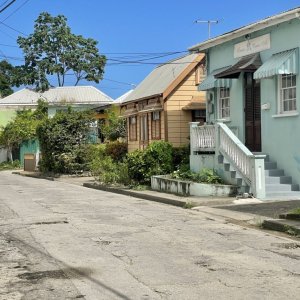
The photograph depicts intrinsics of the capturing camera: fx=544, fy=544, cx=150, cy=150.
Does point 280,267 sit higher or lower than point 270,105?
lower

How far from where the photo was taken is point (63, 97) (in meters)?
52.0

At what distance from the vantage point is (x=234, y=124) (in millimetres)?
18922

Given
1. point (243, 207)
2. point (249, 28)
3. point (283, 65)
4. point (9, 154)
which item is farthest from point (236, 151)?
point (9, 154)

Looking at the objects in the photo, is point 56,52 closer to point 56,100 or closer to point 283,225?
point 56,100

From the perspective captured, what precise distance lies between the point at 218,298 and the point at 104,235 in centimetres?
456

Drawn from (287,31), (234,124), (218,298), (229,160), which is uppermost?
(287,31)

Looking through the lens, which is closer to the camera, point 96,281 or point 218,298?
point 218,298

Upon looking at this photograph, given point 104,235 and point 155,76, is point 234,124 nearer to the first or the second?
point 104,235

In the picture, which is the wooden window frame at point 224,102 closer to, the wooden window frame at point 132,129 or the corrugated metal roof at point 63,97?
the wooden window frame at point 132,129

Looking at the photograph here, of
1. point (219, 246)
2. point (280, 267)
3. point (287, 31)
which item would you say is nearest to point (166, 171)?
point (287, 31)

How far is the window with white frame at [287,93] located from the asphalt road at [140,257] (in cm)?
476

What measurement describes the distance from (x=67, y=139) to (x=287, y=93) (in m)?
16.0

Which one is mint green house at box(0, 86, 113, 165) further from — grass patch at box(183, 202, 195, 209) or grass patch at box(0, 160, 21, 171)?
grass patch at box(183, 202, 195, 209)

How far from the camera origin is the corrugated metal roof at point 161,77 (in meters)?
27.0
